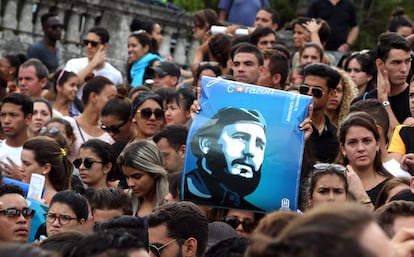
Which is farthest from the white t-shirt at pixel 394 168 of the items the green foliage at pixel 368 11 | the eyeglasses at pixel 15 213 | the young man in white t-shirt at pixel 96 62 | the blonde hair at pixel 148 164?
the green foliage at pixel 368 11

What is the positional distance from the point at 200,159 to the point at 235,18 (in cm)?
963

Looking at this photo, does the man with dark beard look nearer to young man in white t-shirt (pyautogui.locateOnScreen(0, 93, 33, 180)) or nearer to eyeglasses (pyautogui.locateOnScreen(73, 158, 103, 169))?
eyeglasses (pyautogui.locateOnScreen(73, 158, 103, 169))

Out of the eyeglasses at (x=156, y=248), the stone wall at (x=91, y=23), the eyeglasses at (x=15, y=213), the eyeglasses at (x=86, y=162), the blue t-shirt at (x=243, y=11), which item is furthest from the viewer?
the stone wall at (x=91, y=23)

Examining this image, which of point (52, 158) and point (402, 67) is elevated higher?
point (402, 67)

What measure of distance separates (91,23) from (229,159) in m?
10.9

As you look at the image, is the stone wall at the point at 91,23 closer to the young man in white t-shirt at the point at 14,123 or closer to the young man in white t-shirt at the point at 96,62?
the young man in white t-shirt at the point at 96,62

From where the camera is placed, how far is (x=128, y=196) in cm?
917

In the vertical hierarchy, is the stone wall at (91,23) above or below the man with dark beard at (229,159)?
above

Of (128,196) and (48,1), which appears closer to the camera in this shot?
(128,196)

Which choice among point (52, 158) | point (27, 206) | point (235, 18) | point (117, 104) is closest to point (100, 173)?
point (52, 158)

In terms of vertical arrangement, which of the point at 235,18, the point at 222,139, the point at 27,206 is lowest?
the point at 27,206

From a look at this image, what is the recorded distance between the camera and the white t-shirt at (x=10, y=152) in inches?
447

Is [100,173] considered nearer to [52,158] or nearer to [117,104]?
[52,158]

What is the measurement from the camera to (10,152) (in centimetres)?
1155
